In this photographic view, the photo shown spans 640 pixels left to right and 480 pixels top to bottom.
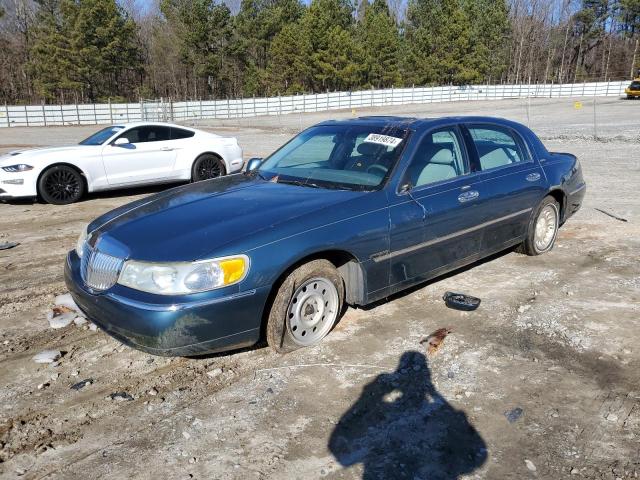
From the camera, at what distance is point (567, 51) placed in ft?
301

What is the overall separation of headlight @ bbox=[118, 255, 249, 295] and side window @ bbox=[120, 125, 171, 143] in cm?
714

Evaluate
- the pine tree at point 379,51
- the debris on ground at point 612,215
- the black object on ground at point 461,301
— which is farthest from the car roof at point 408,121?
the pine tree at point 379,51

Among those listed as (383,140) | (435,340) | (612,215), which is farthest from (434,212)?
(612,215)

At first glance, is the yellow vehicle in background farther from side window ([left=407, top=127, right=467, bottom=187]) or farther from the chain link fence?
side window ([left=407, top=127, right=467, bottom=187])

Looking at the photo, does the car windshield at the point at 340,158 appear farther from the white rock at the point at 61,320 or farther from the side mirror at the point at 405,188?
the white rock at the point at 61,320

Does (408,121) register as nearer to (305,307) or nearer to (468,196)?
(468,196)

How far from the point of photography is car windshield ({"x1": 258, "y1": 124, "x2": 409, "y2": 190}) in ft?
14.3

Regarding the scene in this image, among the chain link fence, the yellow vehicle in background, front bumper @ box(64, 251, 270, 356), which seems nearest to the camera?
front bumper @ box(64, 251, 270, 356)

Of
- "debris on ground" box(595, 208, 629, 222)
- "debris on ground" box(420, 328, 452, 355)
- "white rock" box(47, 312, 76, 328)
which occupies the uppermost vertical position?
"debris on ground" box(595, 208, 629, 222)

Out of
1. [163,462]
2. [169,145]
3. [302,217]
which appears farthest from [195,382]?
[169,145]

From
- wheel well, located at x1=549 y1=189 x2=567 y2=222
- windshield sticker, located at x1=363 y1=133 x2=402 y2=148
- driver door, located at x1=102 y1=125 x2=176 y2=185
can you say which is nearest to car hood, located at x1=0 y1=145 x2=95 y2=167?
driver door, located at x1=102 y1=125 x2=176 y2=185

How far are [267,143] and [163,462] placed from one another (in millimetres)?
18071

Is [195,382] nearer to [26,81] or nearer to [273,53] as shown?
[273,53]

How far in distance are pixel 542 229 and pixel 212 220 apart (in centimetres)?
388
